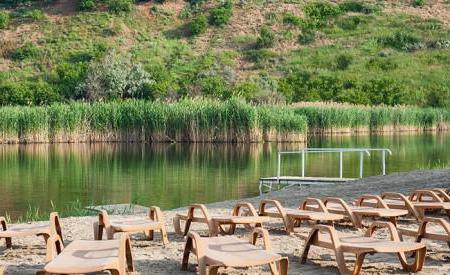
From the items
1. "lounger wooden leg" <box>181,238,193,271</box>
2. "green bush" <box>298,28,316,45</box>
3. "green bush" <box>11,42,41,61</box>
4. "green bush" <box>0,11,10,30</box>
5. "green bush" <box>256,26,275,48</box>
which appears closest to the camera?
"lounger wooden leg" <box>181,238,193,271</box>

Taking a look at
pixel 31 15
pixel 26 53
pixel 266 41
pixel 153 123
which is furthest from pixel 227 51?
pixel 153 123

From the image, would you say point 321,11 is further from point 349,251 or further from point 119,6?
point 349,251

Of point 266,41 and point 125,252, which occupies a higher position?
point 266,41

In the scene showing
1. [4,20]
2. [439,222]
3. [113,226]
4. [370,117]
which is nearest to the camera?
[439,222]

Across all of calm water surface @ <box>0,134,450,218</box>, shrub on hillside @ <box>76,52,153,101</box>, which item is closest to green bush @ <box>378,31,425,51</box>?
shrub on hillside @ <box>76,52,153,101</box>

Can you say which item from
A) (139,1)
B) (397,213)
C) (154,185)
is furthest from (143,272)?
(139,1)

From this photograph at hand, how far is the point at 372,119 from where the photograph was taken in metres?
37.9

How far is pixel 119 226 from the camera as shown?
7801 millimetres

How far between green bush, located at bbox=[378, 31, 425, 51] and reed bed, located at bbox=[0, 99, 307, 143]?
2939 cm

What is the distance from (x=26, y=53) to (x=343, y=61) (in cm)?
2083

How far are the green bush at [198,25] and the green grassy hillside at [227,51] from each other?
8cm

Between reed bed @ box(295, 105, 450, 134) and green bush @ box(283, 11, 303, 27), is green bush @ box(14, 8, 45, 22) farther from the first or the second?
reed bed @ box(295, 105, 450, 134)

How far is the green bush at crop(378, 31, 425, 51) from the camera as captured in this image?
193 ft

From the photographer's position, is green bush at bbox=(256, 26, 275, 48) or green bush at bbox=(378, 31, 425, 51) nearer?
green bush at bbox=(378, 31, 425, 51)
